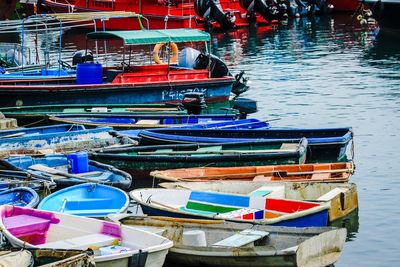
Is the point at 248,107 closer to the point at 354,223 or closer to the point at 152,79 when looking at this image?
the point at 152,79

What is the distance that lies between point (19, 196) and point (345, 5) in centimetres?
5061

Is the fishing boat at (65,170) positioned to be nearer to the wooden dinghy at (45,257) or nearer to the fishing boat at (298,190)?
the fishing boat at (298,190)

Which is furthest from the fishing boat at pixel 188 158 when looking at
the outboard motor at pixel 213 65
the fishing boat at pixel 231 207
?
the outboard motor at pixel 213 65

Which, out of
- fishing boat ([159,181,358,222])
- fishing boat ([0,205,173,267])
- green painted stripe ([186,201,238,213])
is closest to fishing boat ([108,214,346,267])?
fishing boat ([0,205,173,267])

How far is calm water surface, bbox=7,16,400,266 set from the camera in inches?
695

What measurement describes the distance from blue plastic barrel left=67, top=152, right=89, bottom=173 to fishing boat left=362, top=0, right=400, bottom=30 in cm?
3404

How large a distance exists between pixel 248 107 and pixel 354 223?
1270 centimetres

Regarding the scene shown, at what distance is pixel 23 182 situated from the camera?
1788 centimetres

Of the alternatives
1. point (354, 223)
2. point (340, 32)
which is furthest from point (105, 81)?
point (340, 32)

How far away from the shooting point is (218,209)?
16.2 m

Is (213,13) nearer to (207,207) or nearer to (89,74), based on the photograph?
(89,74)

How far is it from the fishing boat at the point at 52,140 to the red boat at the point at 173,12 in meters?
31.7

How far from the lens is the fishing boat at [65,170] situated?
60.2 ft

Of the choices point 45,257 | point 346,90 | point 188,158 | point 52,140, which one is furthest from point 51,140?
point 346,90
